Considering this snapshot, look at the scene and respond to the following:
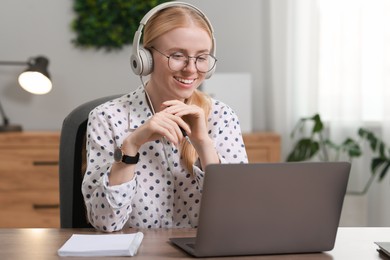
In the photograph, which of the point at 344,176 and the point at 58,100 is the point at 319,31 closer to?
the point at 58,100

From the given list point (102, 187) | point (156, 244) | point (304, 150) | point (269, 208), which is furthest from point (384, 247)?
point (304, 150)

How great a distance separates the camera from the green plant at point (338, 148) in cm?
398

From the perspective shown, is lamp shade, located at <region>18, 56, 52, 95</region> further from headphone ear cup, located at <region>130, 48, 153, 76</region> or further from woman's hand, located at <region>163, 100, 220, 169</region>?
woman's hand, located at <region>163, 100, 220, 169</region>

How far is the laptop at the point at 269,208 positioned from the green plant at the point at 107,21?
9.31ft

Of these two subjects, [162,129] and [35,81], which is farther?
[35,81]

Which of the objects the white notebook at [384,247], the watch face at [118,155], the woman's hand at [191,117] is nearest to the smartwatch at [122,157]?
the watch face at [118,155]

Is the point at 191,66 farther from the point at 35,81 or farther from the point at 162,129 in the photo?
the point at 35,81

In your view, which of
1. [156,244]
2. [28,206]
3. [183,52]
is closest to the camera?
[156,244]

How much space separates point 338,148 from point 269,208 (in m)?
2.57

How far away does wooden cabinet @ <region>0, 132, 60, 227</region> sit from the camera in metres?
3.84

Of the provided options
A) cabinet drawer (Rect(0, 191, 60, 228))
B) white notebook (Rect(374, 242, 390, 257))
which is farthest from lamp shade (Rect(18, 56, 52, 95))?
white notebook (Rect(374, 242, 390, 257))

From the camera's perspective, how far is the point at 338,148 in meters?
3.95

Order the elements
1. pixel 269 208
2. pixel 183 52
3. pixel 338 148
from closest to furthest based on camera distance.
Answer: pixel 269 208 < pixel 183 52 < pixel 338 148

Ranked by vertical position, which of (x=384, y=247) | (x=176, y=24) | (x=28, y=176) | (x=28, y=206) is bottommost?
(x=28, y=206)
